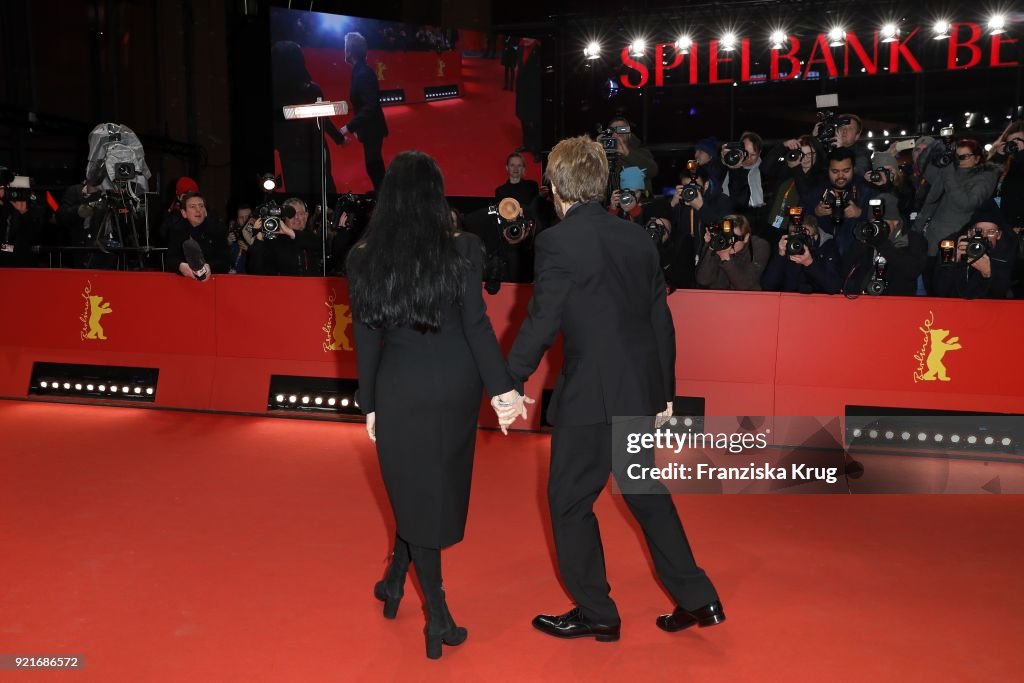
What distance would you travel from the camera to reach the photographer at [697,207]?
7.18 metres

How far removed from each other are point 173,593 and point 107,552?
0.67m

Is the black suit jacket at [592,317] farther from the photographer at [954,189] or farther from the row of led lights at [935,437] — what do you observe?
the photographer at [954,189]

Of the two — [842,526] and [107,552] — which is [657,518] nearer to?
[842,526]

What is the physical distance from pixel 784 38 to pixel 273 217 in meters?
7.23

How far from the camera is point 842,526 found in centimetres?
477

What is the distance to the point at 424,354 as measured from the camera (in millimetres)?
3141

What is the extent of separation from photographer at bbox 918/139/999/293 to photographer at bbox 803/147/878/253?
0.57 m

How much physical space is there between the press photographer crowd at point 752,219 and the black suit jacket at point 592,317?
9.46ft

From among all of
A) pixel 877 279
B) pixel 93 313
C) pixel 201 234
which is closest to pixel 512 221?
pixel 877 279

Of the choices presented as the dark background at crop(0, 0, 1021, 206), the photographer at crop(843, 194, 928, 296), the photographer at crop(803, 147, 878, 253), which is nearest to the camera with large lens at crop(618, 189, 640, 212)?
the photographer at crop(803, 147, 878, 253)

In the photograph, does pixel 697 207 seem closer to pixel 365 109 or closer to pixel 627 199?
pixel 627 199

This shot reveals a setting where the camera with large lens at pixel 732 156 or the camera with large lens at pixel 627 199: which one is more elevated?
the camera with large lens at pixel 732 156

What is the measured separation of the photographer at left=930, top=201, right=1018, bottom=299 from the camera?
5980 millimetres

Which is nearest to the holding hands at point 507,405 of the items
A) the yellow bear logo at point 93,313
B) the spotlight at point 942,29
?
the yellow bear logo at point 93,313
